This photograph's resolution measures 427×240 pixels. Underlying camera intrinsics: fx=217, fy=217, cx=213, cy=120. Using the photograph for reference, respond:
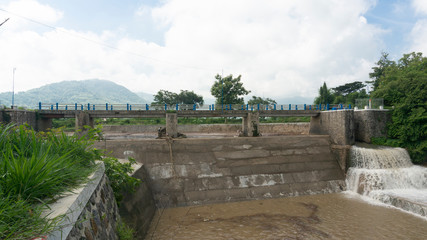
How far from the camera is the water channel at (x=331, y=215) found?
8.58 metres

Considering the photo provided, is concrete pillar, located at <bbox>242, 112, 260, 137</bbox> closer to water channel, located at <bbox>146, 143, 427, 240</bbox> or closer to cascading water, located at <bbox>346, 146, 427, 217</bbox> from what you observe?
cascading water, located at <bbox>346, 146, 427, 217</bbox>

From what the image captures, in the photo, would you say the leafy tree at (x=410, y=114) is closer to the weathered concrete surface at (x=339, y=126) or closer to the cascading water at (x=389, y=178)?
the cascading water at (x=389, y=178)

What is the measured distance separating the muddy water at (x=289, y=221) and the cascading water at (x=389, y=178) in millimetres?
935

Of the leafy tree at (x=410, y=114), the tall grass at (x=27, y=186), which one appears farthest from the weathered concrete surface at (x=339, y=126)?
the tall grass at (x=27, y=186)

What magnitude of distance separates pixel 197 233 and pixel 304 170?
8887 millimetres

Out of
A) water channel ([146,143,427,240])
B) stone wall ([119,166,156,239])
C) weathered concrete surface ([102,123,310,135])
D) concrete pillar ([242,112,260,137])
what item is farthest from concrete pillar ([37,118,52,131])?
concrete pillar ([242,112,260,137])

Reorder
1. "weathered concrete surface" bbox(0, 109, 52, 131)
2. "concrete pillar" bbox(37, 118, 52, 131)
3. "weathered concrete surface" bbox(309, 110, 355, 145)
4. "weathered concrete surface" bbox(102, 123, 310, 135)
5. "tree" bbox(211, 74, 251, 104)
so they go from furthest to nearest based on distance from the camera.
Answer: "tree" bbox(211, 74, 251, 104) → "weathered concrete surface" bbox(102, 123, 310, 135) → "concrete pillar" bbox(37, 118, 52, 131) → "weathered concrete surface" bbox(309, 110, 355, 145) → "weathered concrete surface" bbox(0, 109, 52, 131)

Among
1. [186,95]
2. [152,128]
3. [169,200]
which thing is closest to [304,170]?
[169,200]

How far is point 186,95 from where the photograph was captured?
48.6 meters

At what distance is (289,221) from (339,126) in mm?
10662

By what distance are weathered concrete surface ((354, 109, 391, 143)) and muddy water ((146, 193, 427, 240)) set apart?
25.3 feet

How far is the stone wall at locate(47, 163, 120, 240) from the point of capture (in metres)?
3.07

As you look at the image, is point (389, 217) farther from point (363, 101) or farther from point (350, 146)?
point (363, 101)

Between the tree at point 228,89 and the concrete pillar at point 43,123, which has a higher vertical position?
the tree at point 228,89
